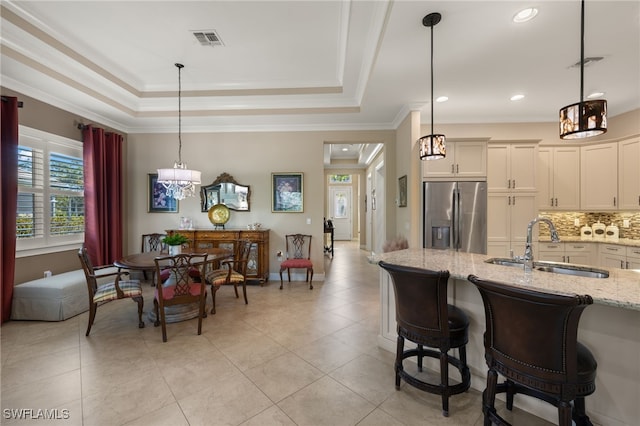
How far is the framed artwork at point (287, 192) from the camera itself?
499cm

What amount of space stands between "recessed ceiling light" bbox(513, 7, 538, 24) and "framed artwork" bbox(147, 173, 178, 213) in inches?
216

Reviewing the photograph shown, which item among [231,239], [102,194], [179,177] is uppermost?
[179,177]

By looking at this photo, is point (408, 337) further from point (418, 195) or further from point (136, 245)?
point (136, 245)

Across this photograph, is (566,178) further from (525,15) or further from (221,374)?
(221,374)

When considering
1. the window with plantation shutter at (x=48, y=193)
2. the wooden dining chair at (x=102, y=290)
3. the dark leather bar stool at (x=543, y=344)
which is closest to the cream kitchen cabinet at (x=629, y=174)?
the dark leather bar stool at (x=543, y=344)

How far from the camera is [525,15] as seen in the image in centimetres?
209

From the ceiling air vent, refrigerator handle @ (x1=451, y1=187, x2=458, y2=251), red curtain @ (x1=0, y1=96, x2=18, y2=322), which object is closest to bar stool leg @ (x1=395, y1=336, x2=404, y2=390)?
refrigerator handle @ (x1=451, y1=187, x2=458, y2=251)

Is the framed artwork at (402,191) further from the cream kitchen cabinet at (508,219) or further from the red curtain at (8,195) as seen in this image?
the red curtain at (8,195)

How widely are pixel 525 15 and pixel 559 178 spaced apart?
343 centimetres

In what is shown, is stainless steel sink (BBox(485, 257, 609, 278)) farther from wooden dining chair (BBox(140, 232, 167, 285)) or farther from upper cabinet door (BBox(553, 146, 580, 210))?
wooden dining chair (BBox(140, 232, 167, 285))

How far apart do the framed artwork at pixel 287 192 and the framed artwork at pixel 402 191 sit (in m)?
1.80

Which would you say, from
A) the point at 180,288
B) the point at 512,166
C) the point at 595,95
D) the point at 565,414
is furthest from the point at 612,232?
the point at 180,288

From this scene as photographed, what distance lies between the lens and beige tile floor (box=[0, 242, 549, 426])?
5.75 feet

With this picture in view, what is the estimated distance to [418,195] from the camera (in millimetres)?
3936
